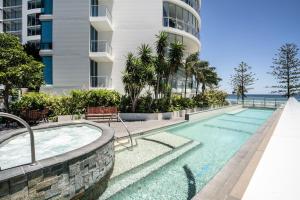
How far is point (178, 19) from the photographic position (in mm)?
25828

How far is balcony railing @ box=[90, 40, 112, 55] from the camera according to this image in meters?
21.4

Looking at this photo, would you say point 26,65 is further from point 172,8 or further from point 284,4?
point 284,4

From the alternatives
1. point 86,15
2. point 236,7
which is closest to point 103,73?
point 86,15

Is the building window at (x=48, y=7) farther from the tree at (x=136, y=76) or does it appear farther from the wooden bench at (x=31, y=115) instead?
the wooden bench at (x=31, y=115)

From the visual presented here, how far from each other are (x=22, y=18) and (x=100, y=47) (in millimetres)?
32425

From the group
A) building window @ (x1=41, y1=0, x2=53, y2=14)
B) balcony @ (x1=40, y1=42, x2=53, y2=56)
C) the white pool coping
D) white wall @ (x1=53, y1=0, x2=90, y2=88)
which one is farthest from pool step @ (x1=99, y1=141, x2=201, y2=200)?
building window @ (x1=41, y1=0, x2=53, y2=14)

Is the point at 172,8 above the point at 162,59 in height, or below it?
above

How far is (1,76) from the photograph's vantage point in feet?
36.4

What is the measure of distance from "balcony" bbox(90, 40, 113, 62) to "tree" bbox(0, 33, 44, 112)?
8160 millimetres

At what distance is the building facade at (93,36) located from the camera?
20828mm

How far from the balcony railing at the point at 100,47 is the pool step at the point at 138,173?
1567 cm

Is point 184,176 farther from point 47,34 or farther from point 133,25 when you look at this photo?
point 47,34

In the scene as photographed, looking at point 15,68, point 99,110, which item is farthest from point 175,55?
point 15,68

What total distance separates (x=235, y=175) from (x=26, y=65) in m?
11.9
